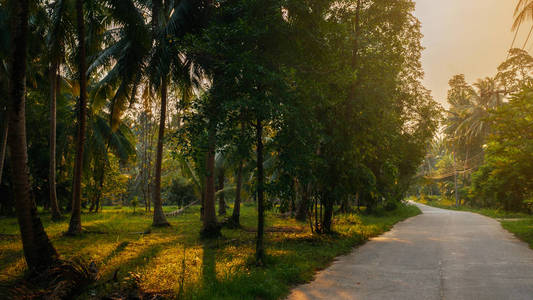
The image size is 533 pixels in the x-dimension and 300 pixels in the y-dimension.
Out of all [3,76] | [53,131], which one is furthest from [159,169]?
[3,76]

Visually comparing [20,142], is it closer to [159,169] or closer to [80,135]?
[80,135]

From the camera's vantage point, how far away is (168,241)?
12039mm

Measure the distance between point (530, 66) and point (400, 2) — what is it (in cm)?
2738

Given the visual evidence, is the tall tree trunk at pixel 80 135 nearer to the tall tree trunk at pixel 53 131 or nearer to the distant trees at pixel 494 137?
the tall tree trunk at pixel 53 131

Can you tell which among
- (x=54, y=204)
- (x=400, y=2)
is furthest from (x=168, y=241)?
(x=400, y=2)

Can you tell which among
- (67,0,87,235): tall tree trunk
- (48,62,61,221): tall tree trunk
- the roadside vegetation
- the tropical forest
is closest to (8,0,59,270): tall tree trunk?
the tropical forest

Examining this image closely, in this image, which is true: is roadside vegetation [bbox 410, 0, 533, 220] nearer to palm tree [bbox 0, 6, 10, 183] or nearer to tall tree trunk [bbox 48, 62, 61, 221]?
palm tree [bbox 0, 6, 10, 183]

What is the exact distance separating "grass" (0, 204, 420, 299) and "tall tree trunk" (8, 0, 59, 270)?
0.59 metres

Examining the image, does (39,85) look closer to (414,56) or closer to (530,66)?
(414,56)

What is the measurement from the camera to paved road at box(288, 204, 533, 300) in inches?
227

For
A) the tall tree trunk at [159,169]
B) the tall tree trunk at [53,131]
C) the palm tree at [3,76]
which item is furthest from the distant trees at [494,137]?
the tall tree trunk at [53,131]

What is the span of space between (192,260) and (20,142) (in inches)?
169

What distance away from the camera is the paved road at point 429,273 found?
576cm

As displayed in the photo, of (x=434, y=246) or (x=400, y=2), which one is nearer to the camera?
(x=434, y=246)
